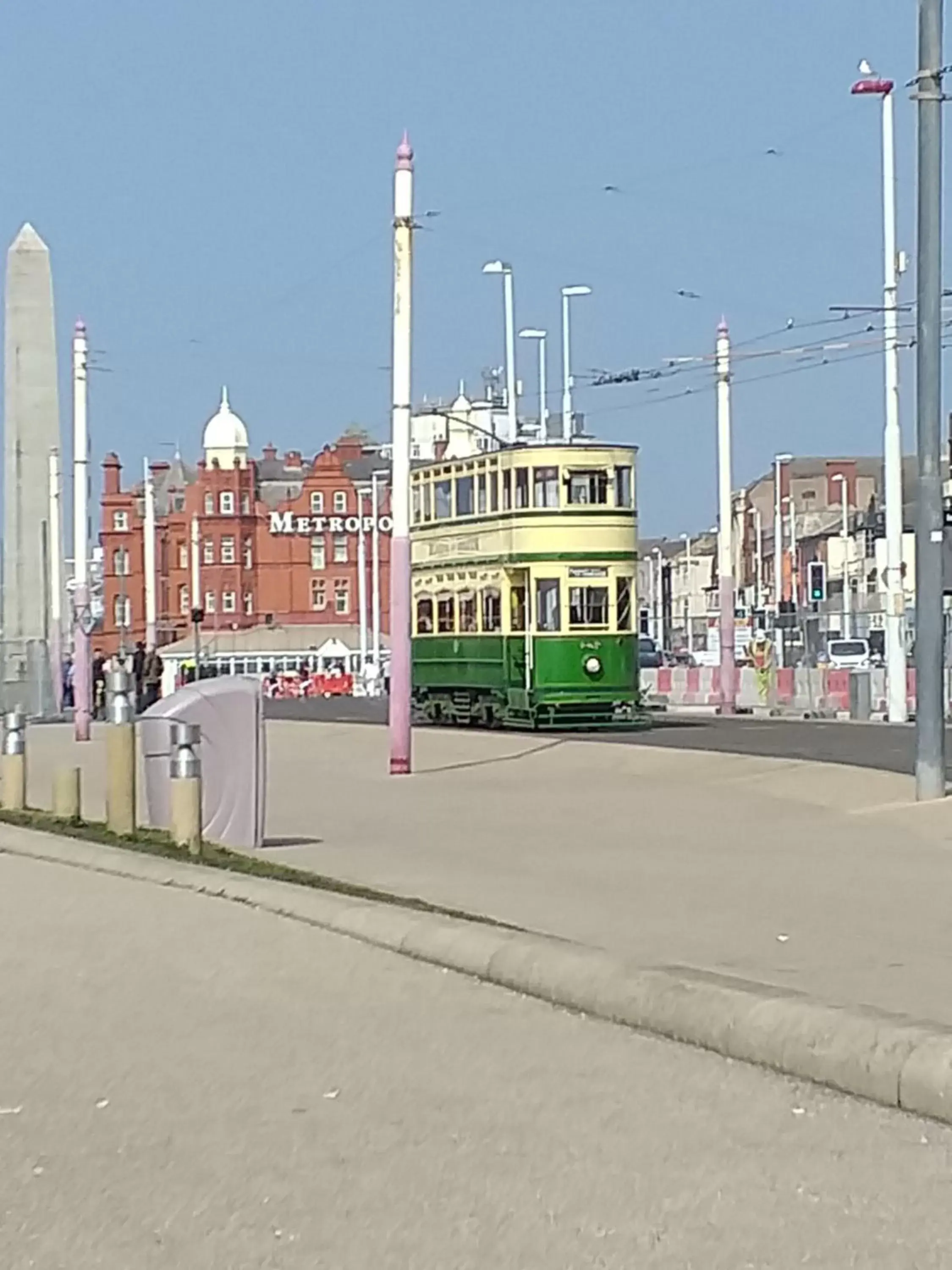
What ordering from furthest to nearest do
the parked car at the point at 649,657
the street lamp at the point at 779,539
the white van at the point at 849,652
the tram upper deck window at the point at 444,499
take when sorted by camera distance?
the street lamp at the point at 779,539 → the parked car at the point at 649,657 → the white van at the point at 849,652 → the tram upper deck window at the point at 444,499

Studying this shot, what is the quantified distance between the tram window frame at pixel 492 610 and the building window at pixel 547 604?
1019 millimetres

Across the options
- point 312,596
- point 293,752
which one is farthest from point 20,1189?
point 312,596

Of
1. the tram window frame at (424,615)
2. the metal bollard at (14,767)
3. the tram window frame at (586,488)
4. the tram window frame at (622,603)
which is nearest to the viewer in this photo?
the metal bollard at (14,767)

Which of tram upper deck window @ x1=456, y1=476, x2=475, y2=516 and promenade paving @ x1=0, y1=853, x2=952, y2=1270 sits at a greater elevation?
tram upper deck window @ x1=456, y1=476, x2=475, y2=516

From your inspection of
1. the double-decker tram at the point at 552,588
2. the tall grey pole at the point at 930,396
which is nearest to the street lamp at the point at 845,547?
the double-decker tram at the point at 552,588

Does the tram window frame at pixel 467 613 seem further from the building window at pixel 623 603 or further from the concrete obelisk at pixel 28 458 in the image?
the concrete obelisk at pixel 28 458

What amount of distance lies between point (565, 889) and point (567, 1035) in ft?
17.8

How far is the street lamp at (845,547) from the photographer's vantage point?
73.2 meters

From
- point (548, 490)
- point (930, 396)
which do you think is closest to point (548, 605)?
point (548, 490)

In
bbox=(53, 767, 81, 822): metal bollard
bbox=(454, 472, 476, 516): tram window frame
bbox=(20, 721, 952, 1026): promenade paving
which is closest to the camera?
bbox=(20, 721, 952, 1026): promenade paving

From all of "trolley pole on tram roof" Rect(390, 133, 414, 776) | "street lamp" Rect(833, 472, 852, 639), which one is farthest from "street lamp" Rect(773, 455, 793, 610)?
"trolley pole on tram roof" Rect(390, 133, 414, 776)

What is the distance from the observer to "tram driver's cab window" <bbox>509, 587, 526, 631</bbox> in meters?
38.3

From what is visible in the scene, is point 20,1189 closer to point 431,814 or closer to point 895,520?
point 431,814

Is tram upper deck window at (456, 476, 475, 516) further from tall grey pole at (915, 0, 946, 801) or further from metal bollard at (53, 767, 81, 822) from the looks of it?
tall grey pole at (915, 0, 946, 801)
